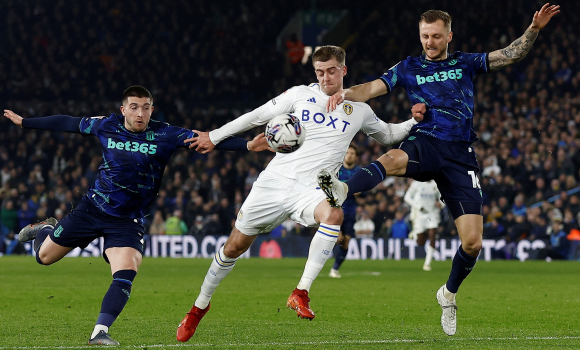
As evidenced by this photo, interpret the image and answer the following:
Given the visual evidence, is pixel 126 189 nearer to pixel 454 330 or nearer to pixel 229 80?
pixel 454 330

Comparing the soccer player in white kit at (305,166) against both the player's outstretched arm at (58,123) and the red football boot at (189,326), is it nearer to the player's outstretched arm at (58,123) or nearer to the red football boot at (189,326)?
the red football boot at (189,326)

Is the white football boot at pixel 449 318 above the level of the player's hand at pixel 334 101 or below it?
below

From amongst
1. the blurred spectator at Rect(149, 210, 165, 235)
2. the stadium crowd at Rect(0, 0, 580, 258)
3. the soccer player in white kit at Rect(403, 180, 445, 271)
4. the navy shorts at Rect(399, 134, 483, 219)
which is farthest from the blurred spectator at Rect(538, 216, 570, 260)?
the navy shorts at Rect(399, 134, 483, 219)

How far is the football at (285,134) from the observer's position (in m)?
6.71

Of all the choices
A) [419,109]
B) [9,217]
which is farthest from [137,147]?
[9,217]

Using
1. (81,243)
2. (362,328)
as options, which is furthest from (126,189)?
(362,328)

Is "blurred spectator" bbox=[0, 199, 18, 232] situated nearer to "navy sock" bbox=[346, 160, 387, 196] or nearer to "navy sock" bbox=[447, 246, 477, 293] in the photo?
"navy sock" bbox=[447, 246, 477, 293]

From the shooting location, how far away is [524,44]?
724cm

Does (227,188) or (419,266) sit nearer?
(419,266)

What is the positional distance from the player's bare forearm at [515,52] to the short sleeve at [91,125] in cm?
363

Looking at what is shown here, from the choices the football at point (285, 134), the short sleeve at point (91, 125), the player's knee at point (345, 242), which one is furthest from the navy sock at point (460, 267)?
the player's knee at point (345, 242)

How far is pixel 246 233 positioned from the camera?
7.27m

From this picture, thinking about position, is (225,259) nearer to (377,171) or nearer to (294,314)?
(377,171)

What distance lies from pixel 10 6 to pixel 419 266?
20.8 m
